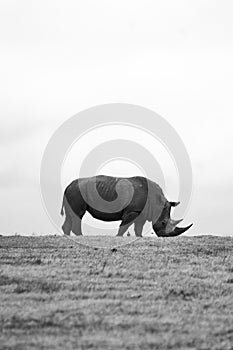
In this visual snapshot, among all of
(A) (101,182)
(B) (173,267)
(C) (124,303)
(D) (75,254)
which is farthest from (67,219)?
(C) (124,303)

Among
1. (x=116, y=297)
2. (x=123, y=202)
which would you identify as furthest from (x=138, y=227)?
(x=116, y=297)

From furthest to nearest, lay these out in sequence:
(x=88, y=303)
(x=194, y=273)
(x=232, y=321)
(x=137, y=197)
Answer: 1. (x=137, y=197)
2. (x=194, y=273)
3. (x=88, y=303)
4. (x=232, y=321)

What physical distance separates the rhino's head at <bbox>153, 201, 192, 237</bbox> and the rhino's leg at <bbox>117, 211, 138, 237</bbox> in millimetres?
940

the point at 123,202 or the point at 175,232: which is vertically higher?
the point at 123,202

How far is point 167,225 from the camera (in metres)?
24.5

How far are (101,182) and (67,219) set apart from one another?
6.61 ft

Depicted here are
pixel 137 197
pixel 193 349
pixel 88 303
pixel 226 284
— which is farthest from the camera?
pixel 137 197

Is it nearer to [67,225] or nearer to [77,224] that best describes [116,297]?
[77,224]

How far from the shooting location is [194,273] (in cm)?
1370

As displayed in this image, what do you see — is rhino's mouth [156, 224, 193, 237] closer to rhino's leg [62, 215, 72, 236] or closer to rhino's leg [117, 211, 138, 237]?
rhino's leg [117, 211, 138, 237]

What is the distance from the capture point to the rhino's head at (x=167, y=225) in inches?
957

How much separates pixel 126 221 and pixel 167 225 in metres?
1.65

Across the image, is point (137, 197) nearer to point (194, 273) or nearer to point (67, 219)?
point (67, 219)

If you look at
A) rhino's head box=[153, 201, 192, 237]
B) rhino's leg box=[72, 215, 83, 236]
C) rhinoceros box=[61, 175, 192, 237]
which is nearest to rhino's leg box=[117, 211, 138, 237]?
rhinoceros box=[61, 175, 192, 237]
